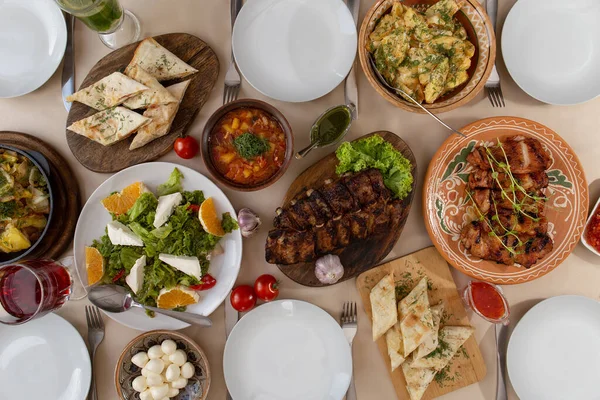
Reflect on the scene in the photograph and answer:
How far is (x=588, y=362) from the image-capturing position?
3379 millimetres

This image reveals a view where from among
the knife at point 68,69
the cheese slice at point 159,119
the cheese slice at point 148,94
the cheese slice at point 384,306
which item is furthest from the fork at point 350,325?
the knife at point 68,69

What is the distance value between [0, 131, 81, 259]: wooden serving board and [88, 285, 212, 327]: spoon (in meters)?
0.54

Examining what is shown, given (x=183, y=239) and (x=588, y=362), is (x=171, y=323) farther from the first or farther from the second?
(x=588, y=362)

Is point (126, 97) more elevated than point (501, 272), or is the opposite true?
point (126, 97)

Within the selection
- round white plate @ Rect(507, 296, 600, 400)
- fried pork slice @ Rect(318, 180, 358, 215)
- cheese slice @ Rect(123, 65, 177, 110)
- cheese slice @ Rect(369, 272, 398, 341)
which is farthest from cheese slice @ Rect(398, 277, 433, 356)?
cheese slice @ Rect(123, 65, 177, 110)

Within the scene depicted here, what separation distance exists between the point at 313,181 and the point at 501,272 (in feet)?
5.17

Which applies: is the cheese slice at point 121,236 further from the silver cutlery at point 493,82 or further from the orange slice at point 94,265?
the silver cutlery at point 493,82

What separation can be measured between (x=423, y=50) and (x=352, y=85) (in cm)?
60

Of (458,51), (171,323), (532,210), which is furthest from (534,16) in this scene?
(171,323)

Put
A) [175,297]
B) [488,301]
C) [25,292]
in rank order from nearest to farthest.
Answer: [25,292] → [175,297] → [488,301]

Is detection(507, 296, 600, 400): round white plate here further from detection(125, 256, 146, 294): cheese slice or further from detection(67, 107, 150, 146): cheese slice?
detection(67, 107, 150, 146): cheese slice

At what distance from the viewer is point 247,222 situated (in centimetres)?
319

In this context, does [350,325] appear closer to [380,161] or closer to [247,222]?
[247,222]

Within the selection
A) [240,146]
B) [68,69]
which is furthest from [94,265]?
[68,69]
